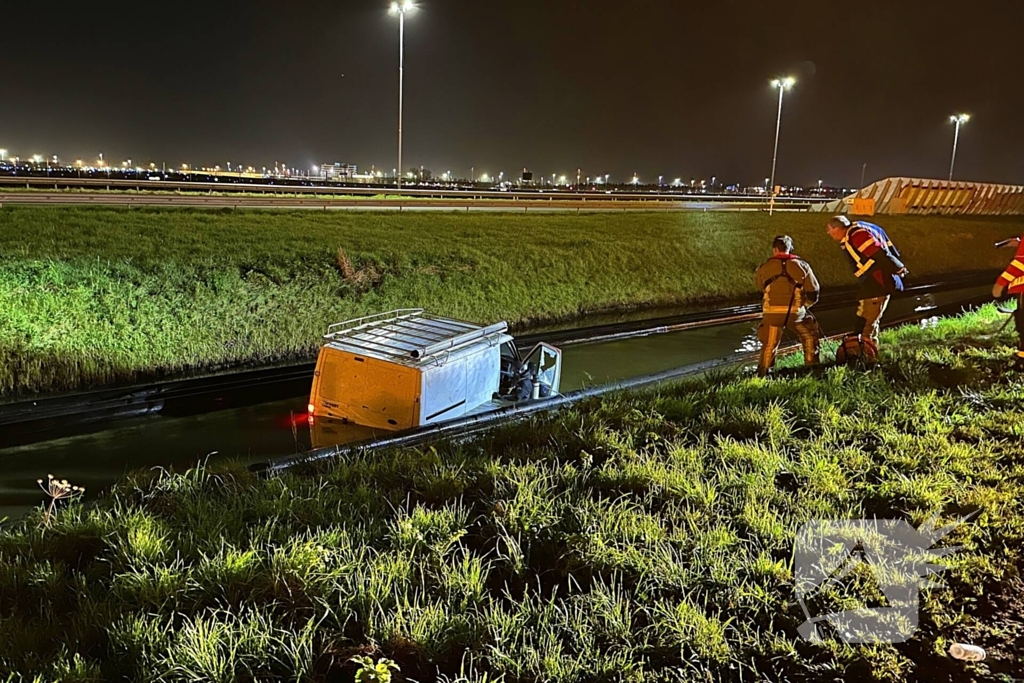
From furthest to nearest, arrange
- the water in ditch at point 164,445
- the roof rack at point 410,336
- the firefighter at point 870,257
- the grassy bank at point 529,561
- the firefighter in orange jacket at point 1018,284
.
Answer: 1. the firefighter at point 870,257
2. the firefighter in orange jacket at point 1018,284
3. the water in ditch at point 164,445
4. the roof rack at point 410,336
5. the grassy bank at point 529,561

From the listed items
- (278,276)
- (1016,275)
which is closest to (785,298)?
(1016,275)

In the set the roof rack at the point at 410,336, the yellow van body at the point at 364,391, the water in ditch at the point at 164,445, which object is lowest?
the water in ditch at the point at 164,445

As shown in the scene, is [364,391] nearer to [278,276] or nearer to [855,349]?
[855,349]

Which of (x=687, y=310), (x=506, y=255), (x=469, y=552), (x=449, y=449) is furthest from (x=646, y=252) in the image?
(x=469, y=552)

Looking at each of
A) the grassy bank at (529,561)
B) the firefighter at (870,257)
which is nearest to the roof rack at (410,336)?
the grassy bank at (529,561)

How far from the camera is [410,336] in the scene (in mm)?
8453

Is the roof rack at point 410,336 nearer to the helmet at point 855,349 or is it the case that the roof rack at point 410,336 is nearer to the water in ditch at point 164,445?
the water in ditch at point 164,445

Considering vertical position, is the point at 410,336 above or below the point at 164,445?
above

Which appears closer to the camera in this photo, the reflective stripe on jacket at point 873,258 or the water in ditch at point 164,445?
the water in ditch at point 164,445

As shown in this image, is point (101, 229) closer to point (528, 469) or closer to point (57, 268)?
point (57, 268)

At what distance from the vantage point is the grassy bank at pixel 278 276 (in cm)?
1267

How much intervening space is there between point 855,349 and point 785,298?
173cm

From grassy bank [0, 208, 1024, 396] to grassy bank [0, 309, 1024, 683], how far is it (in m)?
8.67

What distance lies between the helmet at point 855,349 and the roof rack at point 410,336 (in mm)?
5019
